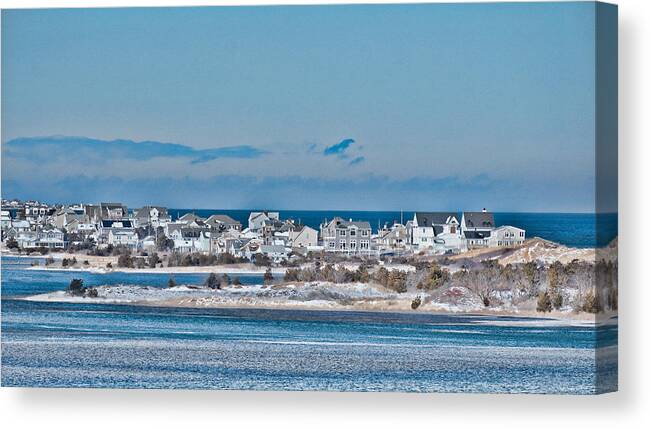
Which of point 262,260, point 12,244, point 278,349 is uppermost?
point 12,244

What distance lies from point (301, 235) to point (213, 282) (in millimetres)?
1231

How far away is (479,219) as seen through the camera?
768 inches

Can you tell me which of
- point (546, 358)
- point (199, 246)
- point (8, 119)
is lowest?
point (546, 358)

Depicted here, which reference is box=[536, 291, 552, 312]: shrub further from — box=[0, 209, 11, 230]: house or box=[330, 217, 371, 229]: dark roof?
box=[0, 209, 11, 230]: house

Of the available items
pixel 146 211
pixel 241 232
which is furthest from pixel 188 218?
pixel 241 232

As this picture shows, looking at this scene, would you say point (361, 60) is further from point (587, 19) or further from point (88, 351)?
point (88, 351)

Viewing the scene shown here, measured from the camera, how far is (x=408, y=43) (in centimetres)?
1934

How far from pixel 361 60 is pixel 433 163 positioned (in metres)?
1.49

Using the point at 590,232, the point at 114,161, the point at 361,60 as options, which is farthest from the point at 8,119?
the point at 590,232

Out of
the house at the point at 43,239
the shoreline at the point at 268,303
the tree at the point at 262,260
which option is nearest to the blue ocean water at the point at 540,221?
the tree at the point at 262,260

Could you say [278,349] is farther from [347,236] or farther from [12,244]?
[12,244]

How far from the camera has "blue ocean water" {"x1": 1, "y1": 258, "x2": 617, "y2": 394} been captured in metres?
18.8

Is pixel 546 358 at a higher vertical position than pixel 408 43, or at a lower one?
lower

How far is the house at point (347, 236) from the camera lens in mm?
19844
